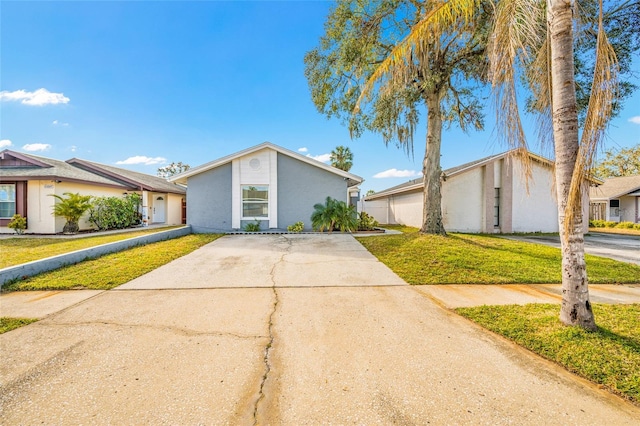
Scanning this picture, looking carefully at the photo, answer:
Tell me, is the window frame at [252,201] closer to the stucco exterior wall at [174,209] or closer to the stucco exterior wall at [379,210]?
the stucco exterior wall at [174,209]

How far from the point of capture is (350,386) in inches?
86.0

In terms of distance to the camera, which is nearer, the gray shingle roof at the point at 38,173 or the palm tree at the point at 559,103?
the palm tree at the point at 559,103

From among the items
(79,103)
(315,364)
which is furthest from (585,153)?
(79,103)

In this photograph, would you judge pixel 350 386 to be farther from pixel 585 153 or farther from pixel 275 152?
pixel 275 152

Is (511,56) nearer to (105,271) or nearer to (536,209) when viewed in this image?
(105,271)

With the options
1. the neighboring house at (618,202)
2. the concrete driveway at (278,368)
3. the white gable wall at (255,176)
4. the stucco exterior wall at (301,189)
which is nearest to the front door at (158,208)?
the white gable wall at (255,176)

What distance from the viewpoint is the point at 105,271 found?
5812 millimetres

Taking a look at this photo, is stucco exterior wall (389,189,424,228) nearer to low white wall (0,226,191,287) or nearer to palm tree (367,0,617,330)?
palm tree (367,0,617,330)

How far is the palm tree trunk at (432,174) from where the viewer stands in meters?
10.6

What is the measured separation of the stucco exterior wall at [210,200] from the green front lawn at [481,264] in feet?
25.3

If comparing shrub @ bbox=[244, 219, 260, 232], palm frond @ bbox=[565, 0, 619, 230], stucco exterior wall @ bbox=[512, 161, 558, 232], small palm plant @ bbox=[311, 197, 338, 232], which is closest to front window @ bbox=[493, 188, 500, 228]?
stucco exterior wall @ bbox=[512, 161, 558, 232]

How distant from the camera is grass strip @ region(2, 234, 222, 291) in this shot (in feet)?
16.1

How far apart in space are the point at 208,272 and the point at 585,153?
21.3ft

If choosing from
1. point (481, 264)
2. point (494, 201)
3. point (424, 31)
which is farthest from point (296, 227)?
point (494, 201)
